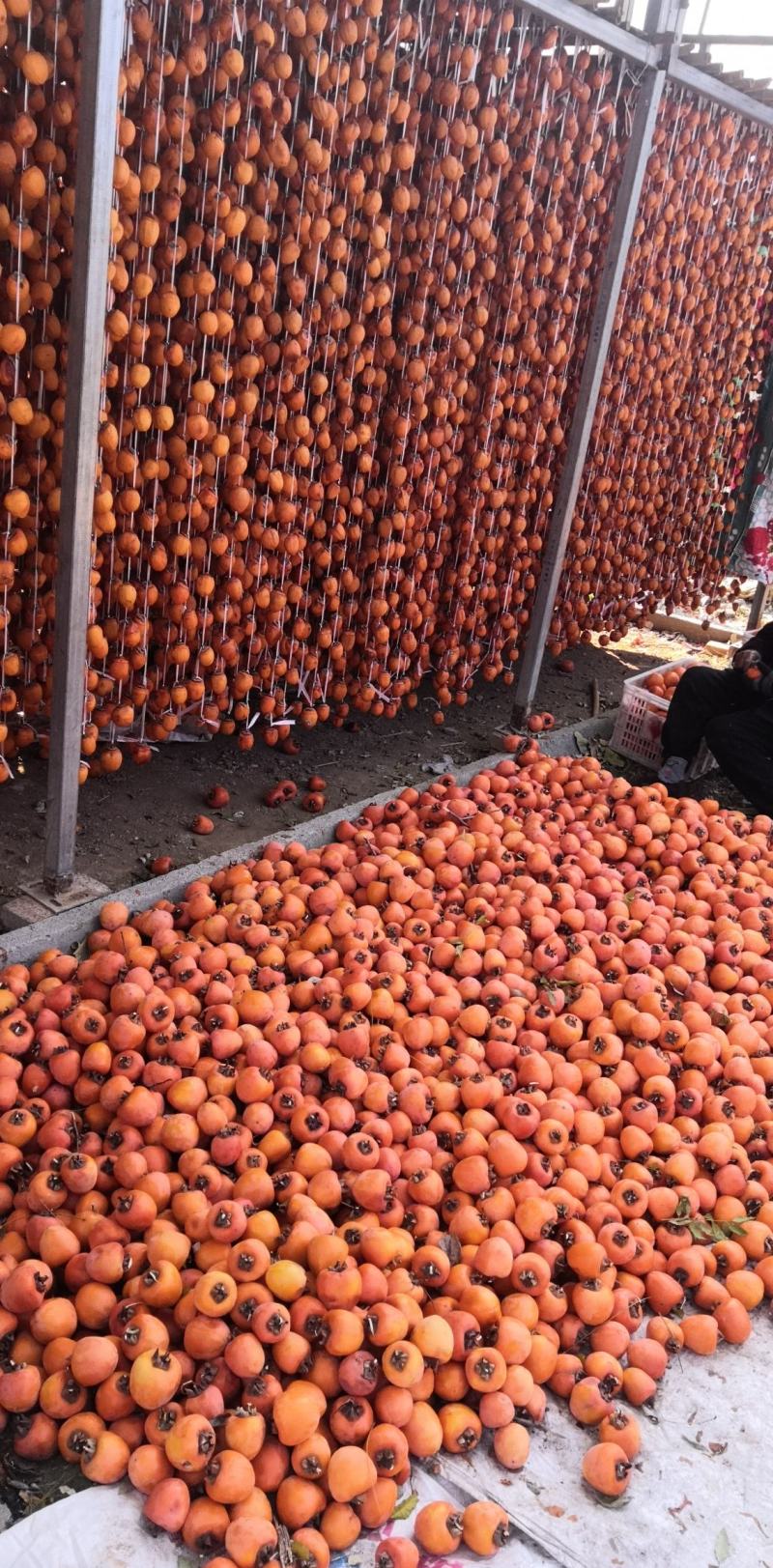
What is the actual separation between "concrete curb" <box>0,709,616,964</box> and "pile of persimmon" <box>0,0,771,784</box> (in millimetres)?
534

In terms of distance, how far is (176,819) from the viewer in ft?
14.5

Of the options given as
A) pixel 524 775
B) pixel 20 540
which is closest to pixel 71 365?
pixel 20 540

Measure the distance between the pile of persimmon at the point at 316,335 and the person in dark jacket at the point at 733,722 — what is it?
0.97 m

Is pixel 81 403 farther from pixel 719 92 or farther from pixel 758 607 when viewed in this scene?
pixel 758 607

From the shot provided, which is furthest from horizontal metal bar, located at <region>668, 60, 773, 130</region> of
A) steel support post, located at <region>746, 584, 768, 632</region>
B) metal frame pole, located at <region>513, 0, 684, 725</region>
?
steel support post, located at <region>746, 584, 768, 632</region>

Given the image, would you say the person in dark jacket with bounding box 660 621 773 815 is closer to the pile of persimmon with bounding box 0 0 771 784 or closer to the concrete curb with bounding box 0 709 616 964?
the pile of persimmon with bounding box 0 0 771 784

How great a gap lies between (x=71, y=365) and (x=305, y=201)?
142 cm

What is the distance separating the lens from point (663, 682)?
634 cm

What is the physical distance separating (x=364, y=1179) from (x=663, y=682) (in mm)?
4453

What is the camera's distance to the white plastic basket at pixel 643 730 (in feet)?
19.3

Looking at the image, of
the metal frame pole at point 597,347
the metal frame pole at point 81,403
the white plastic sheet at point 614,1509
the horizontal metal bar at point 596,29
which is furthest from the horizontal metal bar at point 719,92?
the white plastic sheet at point 614,1509

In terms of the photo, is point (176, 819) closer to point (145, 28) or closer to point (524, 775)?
point (524, 775)

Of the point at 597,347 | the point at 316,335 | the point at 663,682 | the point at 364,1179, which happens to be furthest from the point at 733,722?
the point at 364,1179

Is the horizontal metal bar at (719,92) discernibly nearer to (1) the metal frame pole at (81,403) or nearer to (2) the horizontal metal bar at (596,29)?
(2) the horizontal metal bar at (596,29)
